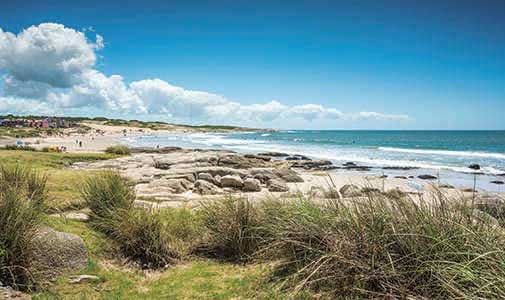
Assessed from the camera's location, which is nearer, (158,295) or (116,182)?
(158,295)

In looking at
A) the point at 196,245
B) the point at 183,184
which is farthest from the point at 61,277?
the point at 183,184

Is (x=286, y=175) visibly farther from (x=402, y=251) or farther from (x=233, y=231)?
(x=402, y=251)

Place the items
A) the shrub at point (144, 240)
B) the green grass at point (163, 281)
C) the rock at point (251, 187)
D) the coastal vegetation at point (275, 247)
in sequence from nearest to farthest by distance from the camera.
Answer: the coastal vegetation at point (275, 247) → the green grass at point (163, 281) → the shrub at point (144, 240) → the rock at point (251, 187)

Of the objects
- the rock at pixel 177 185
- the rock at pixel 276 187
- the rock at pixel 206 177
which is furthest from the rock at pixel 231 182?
the rock at pixel 177 185

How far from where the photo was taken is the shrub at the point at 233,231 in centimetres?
687

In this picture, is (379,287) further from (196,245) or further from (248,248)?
(196,245)

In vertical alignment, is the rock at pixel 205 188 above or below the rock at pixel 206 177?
below

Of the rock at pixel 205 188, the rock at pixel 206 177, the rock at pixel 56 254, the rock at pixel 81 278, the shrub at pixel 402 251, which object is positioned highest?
the shrub at pixel 402 251

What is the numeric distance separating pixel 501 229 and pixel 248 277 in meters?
4.11

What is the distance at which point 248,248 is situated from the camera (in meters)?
6.91

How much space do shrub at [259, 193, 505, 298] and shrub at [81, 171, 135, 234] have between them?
421cm

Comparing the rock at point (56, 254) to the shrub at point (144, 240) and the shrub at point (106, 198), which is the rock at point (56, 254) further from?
the shrub at point (106, 198)

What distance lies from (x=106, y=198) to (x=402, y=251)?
688 cm

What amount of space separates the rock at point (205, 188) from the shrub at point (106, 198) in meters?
7.04
